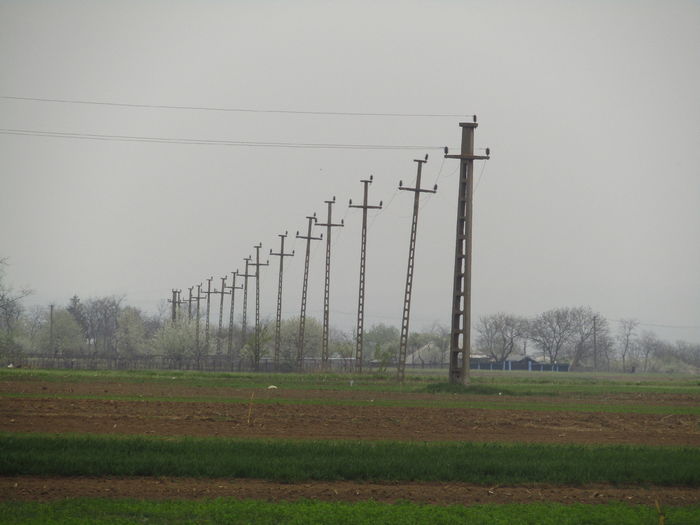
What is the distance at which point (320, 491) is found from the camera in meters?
20.5

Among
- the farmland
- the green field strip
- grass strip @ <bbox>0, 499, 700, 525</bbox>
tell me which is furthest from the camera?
the green field strip

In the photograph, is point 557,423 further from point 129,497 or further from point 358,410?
Answer: point 129,497

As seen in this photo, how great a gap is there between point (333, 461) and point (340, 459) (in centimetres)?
37

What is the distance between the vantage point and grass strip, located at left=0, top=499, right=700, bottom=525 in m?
17.1

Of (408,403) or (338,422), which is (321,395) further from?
(338,422)

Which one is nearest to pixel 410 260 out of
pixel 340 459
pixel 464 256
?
pixel 464 256

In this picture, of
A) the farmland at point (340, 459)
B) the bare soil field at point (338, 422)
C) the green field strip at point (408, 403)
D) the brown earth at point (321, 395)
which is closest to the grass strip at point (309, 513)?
the farmland at point (340, 459)

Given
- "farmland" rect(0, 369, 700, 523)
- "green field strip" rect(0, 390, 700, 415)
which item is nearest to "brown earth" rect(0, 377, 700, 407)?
"green field strip" rect(0, 390, 700, 415)

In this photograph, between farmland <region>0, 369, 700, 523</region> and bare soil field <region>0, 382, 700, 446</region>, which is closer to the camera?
farmland <region>0, 369, 700, 523</region>

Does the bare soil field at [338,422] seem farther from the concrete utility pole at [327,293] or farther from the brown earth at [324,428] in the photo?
the concrete utility pole at [327,293]

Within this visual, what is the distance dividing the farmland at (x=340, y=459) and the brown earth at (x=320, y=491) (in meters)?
0.04

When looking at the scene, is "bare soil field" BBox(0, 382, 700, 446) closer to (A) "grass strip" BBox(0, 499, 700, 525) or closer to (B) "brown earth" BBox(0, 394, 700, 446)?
(B) "brown earth" BBox(0, 394, 700, 446)

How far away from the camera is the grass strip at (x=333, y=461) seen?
21797 millimetres

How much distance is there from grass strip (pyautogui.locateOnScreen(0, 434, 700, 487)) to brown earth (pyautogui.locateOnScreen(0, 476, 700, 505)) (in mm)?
558
